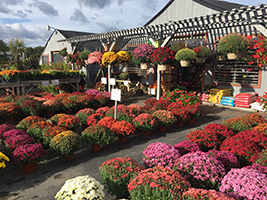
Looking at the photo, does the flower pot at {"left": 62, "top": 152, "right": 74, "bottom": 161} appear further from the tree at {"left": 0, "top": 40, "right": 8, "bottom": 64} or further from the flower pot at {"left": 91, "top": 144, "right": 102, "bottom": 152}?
the tree at {"left": 0, "top": 40, "right": 8, "bottom": 64}

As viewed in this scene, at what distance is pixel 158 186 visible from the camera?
2479 mm

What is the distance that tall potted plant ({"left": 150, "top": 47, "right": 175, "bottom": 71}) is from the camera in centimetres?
860

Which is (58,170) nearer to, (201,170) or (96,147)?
(96,147)

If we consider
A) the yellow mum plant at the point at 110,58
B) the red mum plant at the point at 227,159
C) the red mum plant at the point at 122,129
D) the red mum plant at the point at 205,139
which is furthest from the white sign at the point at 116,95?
the yellow mum plant at the point at 110,58

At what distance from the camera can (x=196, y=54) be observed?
9469 mm

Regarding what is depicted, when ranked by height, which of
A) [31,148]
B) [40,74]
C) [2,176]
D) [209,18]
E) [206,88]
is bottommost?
[2,176]

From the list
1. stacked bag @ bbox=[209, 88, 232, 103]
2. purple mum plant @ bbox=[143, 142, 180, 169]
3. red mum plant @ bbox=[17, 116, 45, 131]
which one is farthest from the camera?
stacked bag @ bbox=[209, 88, 232, 103]

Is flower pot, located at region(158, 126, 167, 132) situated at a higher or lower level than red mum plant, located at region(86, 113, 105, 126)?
lower

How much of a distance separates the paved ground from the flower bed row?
1.95ft

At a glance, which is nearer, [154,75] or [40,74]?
[40,74]

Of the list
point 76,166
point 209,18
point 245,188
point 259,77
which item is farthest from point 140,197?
point 259,77

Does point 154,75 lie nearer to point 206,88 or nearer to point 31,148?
point 206,88

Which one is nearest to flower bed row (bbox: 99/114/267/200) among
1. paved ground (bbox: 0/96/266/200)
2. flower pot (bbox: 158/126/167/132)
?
paved ground (bbox: 0/96/266/200)

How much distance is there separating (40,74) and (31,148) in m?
7.14
